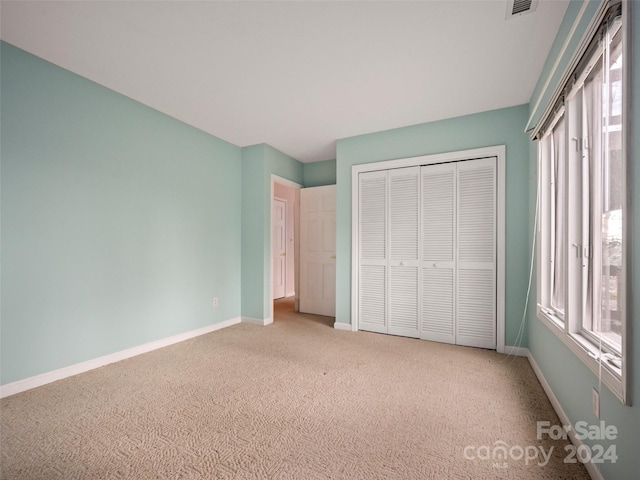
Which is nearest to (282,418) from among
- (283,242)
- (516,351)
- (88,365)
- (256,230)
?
(88,365)

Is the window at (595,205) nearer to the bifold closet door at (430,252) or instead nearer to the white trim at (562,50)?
the white trim at (562,50)

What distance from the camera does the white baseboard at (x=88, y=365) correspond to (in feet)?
7.05

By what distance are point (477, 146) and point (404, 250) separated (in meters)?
1.41

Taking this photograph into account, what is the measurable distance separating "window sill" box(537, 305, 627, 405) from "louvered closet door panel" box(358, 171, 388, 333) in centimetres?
184

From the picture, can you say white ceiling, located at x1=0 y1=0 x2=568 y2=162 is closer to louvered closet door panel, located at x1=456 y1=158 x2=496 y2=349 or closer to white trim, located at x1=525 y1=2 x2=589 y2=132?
white trim, located at x1=525 y1=2 x2=589 y2=132

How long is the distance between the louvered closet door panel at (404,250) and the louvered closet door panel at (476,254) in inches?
18.6

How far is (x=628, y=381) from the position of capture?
1.07 meters

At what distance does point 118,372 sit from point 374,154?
359 centimetres

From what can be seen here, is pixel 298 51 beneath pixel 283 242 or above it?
above

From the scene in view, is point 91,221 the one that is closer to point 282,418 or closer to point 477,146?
point 282,418

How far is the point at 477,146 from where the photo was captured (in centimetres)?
321

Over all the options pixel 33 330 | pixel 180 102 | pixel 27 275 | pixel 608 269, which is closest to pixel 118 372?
pixel 33 330

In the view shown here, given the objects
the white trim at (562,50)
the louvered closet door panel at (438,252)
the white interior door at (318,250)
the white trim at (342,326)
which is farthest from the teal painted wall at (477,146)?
the white interior door at (318,250)

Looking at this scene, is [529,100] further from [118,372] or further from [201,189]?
[118,372]
